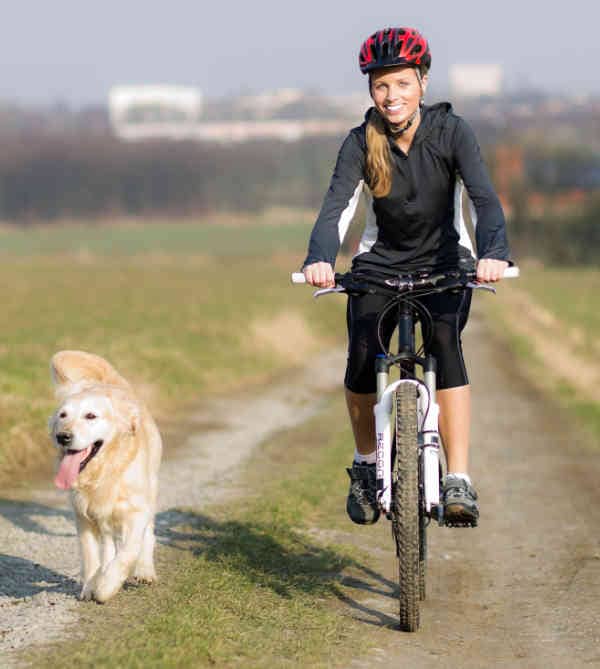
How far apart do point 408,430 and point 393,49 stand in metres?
1.76

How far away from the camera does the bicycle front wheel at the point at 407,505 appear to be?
5.71 meters

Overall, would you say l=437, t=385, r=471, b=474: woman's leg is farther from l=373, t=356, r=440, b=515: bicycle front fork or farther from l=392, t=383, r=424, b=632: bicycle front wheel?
l=392, t=383, r=424, b=632: bicycle front wheel

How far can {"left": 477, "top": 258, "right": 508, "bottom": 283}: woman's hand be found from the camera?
18.5 ft

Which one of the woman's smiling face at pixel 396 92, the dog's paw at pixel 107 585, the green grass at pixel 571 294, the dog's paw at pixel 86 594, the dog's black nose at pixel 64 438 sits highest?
the woman's smiling face at pixel 396 92

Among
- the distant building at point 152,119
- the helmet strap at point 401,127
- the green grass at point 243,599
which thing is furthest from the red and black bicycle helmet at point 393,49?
the distant building at point 152,119

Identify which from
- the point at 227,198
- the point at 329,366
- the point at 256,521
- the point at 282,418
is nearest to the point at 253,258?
the point at 227,198

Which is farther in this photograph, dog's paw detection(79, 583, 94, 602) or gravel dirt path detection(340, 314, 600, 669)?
dog's paw detection(79, 583, 94, 602)

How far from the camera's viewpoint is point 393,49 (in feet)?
19.4

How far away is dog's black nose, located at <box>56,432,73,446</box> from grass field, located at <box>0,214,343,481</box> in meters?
5.14

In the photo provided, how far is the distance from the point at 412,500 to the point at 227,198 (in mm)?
88443

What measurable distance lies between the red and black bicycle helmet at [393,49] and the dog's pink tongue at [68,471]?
229cm

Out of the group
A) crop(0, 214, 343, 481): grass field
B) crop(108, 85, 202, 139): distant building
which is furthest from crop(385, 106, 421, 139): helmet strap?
crop(108, 85, 202, 139): distant building

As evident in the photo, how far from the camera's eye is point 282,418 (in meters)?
16.2

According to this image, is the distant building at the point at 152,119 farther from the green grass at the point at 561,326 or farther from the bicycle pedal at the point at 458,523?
the bicycle pedal at the point at 458,523
